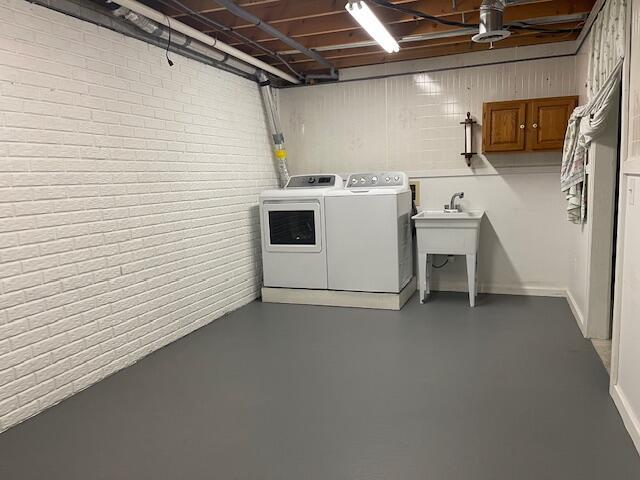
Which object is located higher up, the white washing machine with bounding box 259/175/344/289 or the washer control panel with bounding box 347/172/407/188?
the washer control panel with bounding box 347/172/407/188

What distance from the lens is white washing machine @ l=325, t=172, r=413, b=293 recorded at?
461 centimetres

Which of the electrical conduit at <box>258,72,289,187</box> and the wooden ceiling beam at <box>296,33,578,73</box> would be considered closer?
the wooden ceiling beam at <box>296,33,578,73</box>

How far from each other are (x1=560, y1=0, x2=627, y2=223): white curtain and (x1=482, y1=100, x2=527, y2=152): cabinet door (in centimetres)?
58

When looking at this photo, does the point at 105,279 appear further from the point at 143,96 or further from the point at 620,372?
the point at 620,372

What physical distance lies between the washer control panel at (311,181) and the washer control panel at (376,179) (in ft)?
0.71

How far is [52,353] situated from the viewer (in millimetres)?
2875

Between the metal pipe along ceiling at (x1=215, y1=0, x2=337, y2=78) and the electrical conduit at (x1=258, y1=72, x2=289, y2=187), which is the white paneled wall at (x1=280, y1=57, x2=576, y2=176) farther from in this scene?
the metal pipe along ceiling at (x1=215, y1=0, x2=337, y2=78)

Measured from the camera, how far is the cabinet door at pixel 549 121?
4418mm

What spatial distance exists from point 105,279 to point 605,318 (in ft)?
12.3

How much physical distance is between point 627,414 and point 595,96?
6.91ft

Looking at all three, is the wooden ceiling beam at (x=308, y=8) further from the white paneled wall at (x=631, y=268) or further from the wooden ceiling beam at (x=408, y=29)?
the white paneled wall at (x=631, y=268)

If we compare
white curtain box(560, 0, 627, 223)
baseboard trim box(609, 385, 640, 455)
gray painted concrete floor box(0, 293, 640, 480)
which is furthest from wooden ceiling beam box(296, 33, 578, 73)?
baseboard trim box(609, 385, 640, 455)

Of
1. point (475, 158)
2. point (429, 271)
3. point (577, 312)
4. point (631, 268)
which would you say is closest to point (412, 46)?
point (475, 158)

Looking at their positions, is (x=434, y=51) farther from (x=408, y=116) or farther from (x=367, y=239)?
(x=367, y=239)
